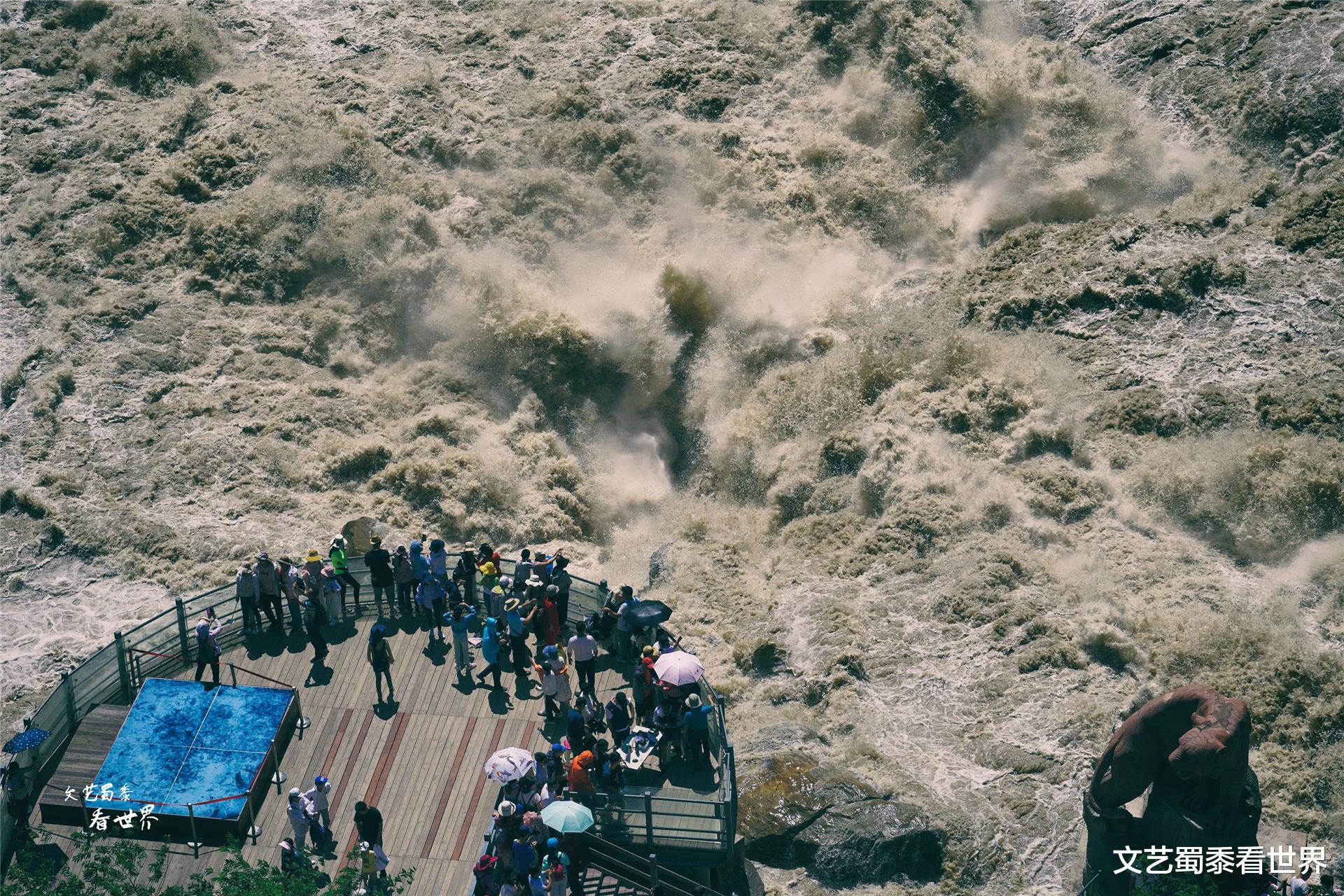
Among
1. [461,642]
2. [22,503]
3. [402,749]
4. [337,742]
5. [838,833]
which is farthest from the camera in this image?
[22,503]

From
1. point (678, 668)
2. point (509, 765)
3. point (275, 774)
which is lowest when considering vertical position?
point (275, 774)

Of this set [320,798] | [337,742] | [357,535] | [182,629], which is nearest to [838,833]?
[337,742]

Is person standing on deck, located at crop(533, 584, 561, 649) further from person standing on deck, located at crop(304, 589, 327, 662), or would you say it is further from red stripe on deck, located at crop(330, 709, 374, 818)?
person standing on deck, located at crop(304, 589, 327, 662)

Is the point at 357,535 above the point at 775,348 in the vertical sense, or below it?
below

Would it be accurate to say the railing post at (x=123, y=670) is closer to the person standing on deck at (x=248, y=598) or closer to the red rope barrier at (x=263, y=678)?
the red rope barrier at (x=263, y=678)

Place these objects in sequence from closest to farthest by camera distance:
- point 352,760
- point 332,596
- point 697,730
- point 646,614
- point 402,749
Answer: point 697,730, point 352,760, point 402,749, point 646,614, point 332,596

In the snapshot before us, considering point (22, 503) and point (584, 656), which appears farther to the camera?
point (22, 503)

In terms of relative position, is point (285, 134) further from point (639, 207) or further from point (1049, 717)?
point (1049, 717)

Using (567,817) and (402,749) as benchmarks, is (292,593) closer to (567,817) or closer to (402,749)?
(402,749)
